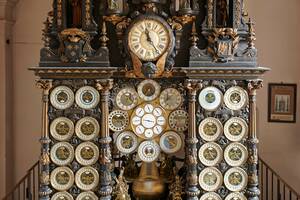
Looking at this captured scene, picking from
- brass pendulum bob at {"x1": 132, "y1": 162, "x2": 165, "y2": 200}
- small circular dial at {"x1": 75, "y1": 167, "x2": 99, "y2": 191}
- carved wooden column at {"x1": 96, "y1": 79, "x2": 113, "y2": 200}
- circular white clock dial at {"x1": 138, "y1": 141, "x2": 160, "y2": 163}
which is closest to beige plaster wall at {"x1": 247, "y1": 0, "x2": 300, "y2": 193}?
brass pendulum bob at {"x1": 132, "y1": 162, "x2": 165, "y2": 200}

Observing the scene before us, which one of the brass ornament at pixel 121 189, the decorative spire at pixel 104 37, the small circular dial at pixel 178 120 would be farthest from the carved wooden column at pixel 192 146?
the decorative spire at pixel 104 37

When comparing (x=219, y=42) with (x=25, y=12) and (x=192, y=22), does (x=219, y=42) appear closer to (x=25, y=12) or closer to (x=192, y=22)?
(x=192, y=22)

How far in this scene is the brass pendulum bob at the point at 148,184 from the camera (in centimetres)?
573

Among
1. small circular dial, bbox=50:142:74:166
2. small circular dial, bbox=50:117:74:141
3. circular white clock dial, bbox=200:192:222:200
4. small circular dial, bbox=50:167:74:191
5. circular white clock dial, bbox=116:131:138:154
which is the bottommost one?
circular white clock dial, bbox=200:192:222:200

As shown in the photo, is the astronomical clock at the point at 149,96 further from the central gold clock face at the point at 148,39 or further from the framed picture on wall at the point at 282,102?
the framed picture on wall at the point at 282,102

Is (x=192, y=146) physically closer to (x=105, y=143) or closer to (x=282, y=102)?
(x=105, y=143)

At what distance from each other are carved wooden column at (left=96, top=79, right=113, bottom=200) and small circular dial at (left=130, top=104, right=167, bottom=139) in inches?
13.4

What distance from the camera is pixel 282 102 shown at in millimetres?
7480

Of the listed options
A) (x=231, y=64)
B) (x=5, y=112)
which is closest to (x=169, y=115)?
(x=231, y=64)

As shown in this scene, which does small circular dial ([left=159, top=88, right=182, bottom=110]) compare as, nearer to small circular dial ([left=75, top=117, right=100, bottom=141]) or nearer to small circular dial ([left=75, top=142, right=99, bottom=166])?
small circular dial ([left=75, top=117, right=100, bottom=141])

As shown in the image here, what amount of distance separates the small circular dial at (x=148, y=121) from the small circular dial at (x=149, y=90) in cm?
10

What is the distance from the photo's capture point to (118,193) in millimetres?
5652

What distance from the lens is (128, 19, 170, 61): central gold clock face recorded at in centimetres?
553

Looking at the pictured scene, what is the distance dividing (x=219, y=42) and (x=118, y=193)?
2218 millimetres
